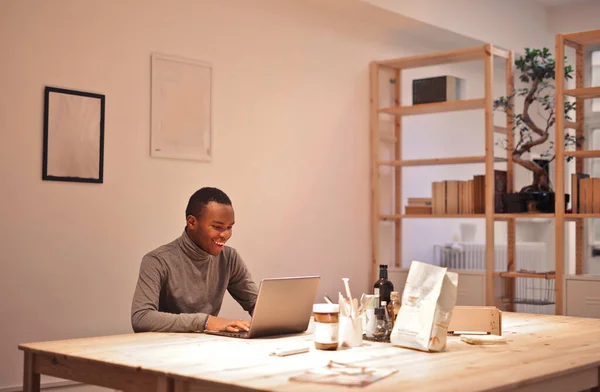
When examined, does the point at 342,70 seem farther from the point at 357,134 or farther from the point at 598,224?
the point at 598,224

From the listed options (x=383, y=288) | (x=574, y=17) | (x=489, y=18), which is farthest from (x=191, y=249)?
(x=574, y=17)

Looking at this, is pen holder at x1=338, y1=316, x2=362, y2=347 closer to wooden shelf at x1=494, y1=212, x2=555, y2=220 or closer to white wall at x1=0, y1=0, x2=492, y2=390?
white wall at x1=0, y1=0, x2=492, y2=390

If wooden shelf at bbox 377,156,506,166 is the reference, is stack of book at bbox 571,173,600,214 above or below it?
below

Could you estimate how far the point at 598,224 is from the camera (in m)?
6.59

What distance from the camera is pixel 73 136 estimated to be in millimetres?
4086

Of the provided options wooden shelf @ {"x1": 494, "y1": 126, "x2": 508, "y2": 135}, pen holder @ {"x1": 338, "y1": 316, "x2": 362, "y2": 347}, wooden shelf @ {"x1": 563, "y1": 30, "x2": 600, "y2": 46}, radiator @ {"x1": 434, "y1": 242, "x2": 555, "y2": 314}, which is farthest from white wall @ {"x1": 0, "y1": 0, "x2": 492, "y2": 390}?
pen holder @ {"x1": 338, "y1": 316, "x2": 362, "y2": 347}

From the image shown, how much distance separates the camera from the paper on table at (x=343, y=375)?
1884mm

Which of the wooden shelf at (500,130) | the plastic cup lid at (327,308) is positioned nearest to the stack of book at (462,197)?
the wooden shelf at (500,130)

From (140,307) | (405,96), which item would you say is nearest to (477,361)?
(140,307)

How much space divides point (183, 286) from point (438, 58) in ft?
10.4

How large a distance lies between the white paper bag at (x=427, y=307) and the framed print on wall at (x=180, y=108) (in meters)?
2.35

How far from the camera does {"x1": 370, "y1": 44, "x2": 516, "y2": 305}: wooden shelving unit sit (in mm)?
5289

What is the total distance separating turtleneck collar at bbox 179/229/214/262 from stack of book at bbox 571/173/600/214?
2.79 meters

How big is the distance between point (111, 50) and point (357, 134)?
2203mm
